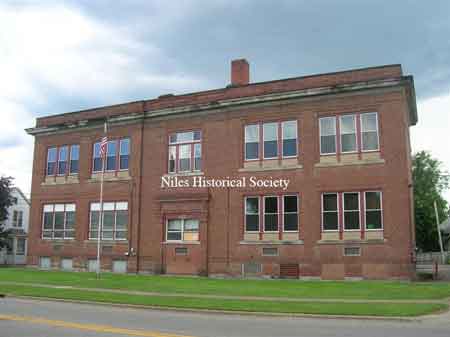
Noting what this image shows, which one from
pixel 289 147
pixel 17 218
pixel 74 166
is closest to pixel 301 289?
pixel 289 147

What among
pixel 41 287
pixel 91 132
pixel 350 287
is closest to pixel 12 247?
pixel 91 132

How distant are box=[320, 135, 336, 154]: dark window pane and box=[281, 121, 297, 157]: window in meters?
1.57

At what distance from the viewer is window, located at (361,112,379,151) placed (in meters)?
26.9

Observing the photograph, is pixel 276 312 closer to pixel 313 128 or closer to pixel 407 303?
pixel 407 303

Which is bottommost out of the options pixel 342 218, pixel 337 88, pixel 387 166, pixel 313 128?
pixel 342 218

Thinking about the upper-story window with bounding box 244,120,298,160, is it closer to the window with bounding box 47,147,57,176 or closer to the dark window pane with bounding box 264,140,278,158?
the dark window pane with bounding box 264,140,278,158

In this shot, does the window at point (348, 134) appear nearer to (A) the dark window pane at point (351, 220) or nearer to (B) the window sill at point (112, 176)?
(A) the dark window pane at point (351, 220)

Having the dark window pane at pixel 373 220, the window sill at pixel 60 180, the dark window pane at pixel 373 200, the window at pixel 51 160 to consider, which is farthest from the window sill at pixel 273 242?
the window at pixel 51 160

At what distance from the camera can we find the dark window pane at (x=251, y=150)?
29769 mm

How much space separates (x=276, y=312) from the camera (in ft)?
47.6

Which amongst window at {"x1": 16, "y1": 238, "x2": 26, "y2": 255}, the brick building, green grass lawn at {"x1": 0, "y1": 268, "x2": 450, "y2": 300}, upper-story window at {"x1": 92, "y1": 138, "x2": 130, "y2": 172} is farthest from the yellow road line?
window at {"x1": 16, "y1": 238, "x2": 26, "y2": 255}

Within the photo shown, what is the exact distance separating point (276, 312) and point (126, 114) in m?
22.6

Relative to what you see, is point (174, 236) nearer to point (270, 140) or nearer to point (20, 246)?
point (270, 140)

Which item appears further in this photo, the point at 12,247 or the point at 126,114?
the point at 12,247
